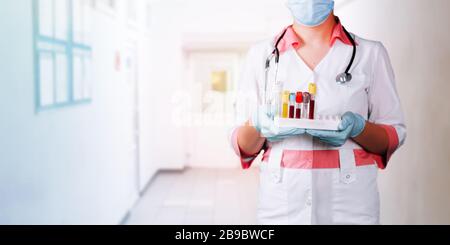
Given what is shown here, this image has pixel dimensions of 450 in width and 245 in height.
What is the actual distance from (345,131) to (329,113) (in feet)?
0.23

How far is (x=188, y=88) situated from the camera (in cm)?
241

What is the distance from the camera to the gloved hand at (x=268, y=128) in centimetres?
120

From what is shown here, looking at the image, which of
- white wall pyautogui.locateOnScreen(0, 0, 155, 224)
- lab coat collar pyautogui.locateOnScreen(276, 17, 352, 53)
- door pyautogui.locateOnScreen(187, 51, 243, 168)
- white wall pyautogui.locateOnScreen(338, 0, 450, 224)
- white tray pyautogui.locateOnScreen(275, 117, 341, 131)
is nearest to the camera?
white tray pyautogui.locateOnScreen(275, 117, 341, 131)

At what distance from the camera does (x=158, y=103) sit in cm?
391

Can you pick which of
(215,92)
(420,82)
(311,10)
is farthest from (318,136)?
(215,92)

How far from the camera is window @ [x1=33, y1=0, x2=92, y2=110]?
200 centimetres

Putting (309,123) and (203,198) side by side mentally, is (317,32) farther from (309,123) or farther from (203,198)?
(203,198)

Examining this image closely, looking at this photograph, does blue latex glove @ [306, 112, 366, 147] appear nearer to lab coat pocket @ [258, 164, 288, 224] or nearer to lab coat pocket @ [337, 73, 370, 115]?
lab coat pocket @ [337, 73, 370, 115]

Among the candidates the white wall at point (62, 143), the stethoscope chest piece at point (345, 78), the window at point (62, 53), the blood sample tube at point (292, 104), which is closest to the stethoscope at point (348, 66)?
the stethoscope chest piece at point (345, 78)

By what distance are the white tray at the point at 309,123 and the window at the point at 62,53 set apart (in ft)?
3.91

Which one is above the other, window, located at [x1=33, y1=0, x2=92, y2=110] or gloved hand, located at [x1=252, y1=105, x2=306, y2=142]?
window, located at [x1=33, y1=0, x2=92, y2=110]

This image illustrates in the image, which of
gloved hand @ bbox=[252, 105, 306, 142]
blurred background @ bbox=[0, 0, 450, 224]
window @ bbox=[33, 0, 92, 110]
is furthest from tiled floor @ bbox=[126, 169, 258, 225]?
gloved hand @ bbox=[252, 105, 306, 142]

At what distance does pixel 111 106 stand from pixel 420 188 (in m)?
2.12

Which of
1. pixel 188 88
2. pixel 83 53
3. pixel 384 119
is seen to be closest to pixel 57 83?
pixel 83 53
